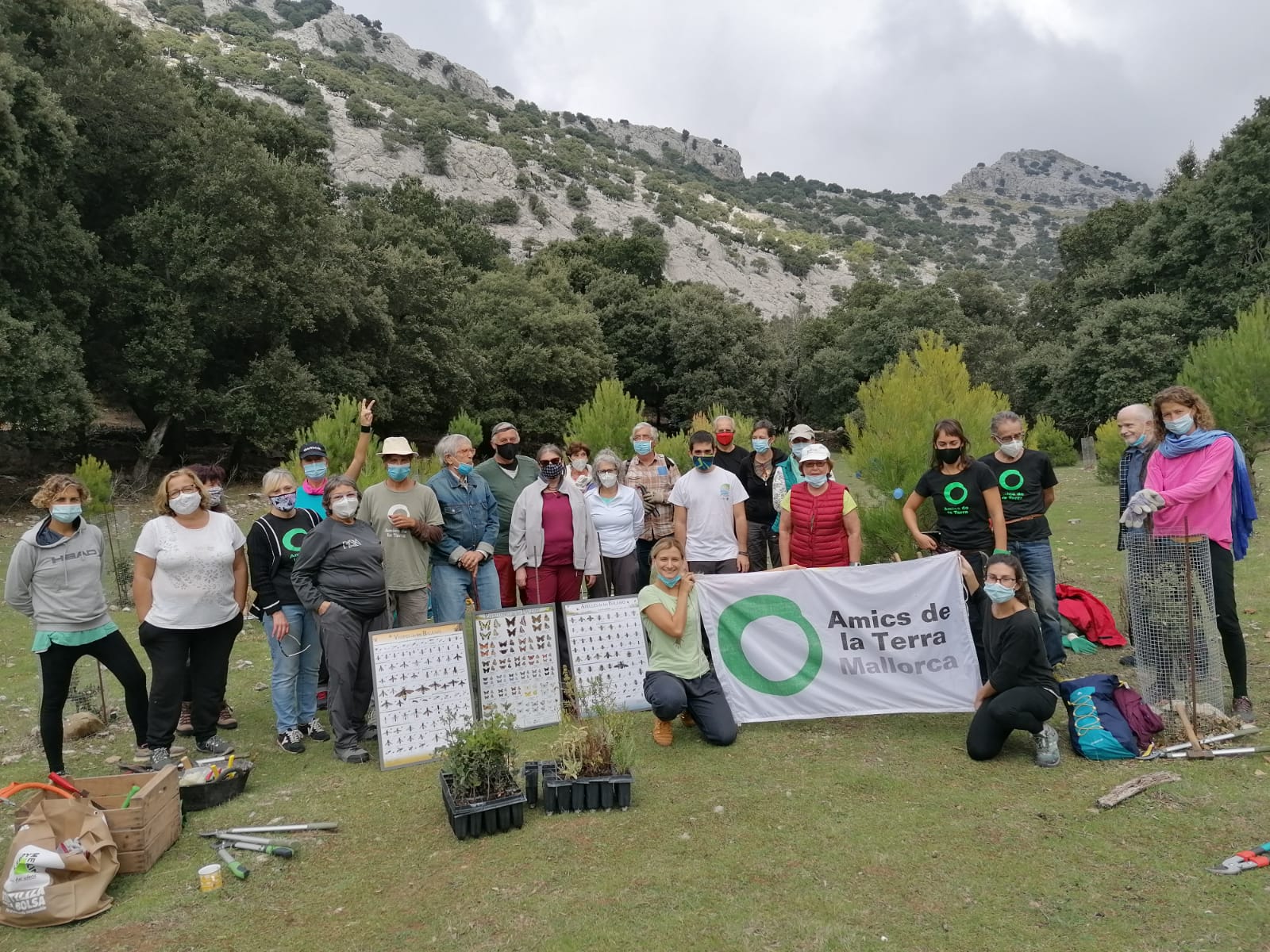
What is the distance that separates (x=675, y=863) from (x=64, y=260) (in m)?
22.2

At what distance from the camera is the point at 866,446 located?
29.4 ft

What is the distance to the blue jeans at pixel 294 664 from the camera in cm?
553

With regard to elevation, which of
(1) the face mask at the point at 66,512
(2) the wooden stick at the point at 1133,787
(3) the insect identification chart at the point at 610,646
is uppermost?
(1) the face mask at the point at 66,512

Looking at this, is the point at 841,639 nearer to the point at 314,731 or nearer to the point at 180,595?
the point at 314,731

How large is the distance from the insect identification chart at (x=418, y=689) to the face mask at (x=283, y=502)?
122 cm

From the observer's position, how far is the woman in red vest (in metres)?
6.05

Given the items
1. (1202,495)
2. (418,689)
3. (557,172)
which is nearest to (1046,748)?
(1202,495)

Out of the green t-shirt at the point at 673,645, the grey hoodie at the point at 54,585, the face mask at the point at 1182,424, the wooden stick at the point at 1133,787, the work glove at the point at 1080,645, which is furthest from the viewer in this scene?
the work glove at the point at 1080,645

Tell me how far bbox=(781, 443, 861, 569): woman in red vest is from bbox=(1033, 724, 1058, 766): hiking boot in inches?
70.7

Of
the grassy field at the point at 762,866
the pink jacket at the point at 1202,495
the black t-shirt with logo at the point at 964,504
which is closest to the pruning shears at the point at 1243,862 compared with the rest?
the grassy field at the point at 762,866

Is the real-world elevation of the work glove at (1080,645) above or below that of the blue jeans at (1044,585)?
below

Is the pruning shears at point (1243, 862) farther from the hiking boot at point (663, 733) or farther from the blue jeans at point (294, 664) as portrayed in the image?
the blue jeans at point (294, 664)

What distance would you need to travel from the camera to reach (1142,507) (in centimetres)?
505

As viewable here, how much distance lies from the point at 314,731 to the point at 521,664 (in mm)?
1657
